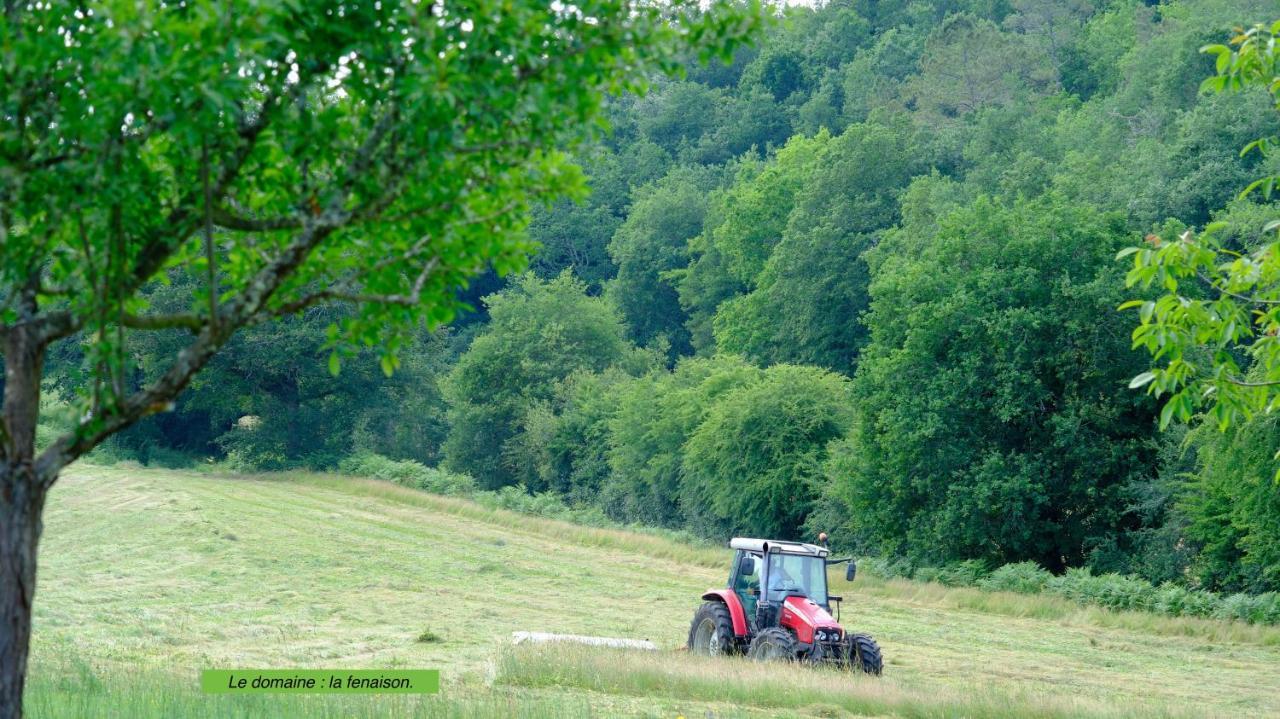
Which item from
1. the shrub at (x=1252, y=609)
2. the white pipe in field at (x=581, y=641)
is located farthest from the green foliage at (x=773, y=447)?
the white pipe in field at (x=581, y=641)

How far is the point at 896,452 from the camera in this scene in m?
36.2

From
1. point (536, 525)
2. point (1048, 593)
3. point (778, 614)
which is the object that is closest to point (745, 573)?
point (778, 614)

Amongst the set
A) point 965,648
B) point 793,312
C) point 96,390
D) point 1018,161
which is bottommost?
point 965,648

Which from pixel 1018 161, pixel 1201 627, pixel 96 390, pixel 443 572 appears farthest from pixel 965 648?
pixel 1018 161

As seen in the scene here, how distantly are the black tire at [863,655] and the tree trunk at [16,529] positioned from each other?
1226cm

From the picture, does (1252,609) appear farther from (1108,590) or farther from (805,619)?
(805,619)

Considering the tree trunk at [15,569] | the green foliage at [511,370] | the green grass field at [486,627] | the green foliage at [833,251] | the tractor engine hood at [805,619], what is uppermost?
the green foliage at [833,251]

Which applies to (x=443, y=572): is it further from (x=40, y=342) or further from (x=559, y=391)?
(x=559, y=391)

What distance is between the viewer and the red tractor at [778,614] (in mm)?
16844

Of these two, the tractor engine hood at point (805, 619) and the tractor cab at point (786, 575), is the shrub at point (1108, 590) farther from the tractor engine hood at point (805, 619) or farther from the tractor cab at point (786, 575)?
the tractor engine hood at point (805, 619)

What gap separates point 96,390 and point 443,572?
25.7 m

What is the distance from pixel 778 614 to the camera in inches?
709

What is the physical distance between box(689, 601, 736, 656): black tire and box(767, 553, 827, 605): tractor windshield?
2.71 feet
